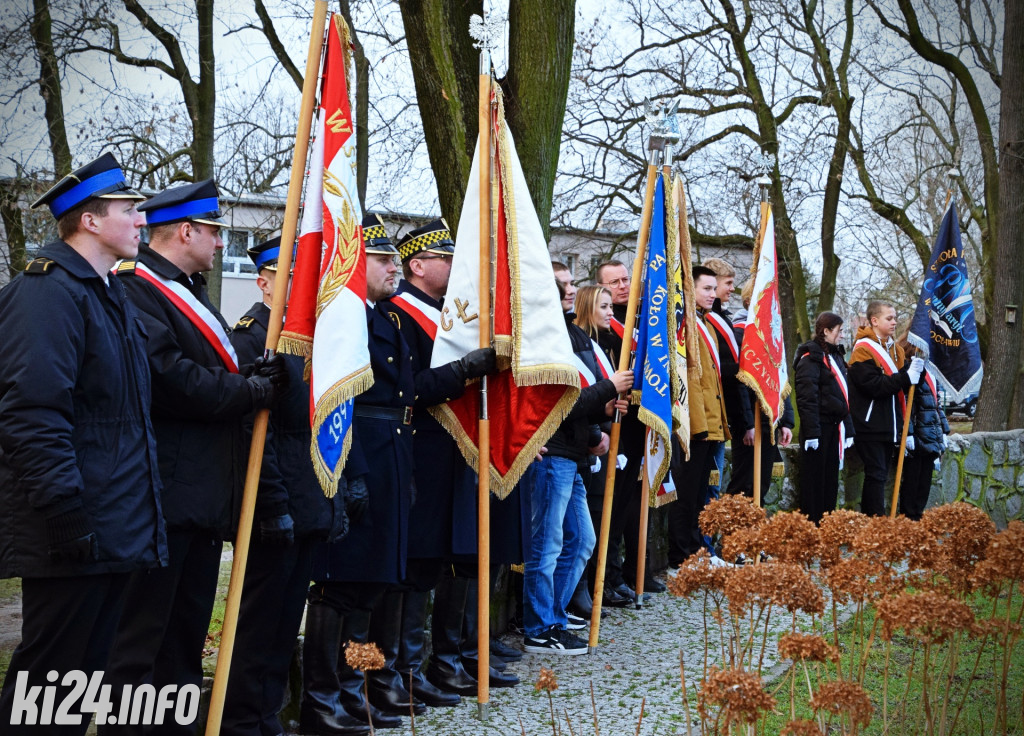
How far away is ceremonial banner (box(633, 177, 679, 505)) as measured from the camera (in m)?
6.57

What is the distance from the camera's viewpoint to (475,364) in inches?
199

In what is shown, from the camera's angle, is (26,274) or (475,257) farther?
(475,257)

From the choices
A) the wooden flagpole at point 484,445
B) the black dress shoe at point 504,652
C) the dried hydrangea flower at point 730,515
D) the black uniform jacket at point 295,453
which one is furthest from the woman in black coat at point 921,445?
the dried hydrangea flower at point 730,515

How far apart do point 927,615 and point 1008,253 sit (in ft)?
43.7

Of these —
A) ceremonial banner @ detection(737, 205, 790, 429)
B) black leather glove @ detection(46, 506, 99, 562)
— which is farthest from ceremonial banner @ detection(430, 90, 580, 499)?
ceremonial banner @ detection(737, 205, 790, 429)

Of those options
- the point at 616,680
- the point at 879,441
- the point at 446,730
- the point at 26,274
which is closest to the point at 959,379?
the point at 879,441

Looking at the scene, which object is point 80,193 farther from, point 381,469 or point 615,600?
point 615,600

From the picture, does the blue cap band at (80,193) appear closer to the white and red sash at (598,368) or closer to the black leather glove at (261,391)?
the black leather glove at (261,391)

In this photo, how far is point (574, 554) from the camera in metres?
6.60

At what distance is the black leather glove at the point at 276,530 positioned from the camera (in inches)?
164

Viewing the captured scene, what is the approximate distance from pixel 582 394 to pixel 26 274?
3.32m

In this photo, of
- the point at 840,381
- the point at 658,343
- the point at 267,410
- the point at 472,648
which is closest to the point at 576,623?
the point at 472,648

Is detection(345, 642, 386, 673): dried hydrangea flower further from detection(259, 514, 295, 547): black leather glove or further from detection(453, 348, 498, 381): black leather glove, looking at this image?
detection(453, 348, 498, 381): black leather glove

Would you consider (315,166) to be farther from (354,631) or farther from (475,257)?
(354,631)
